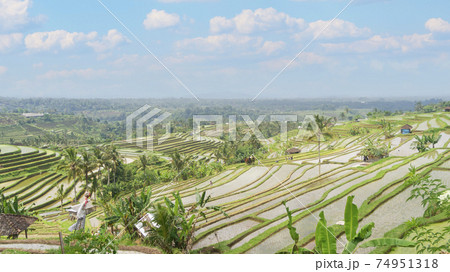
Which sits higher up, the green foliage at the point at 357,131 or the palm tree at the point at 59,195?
the green foliage at the point at 357,131

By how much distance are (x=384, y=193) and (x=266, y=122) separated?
2.90 meters

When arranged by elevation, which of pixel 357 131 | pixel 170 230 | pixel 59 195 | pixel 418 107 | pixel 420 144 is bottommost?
pixel 59 195

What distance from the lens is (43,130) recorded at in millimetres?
14547

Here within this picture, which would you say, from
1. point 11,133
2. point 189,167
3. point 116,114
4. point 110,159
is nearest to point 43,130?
point 11,133

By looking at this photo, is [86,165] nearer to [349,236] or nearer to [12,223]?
[12,223]

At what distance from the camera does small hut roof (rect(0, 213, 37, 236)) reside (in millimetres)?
5652

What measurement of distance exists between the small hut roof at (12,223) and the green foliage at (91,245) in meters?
1.65

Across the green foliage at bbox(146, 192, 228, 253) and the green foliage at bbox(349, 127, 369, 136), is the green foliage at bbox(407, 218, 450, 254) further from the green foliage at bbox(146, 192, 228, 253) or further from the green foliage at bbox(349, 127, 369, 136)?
the green foliage at bbox(146, 192, 228, 253)

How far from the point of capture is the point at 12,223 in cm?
574

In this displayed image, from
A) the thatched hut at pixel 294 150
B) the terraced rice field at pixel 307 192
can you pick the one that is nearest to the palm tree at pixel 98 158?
the terraced rice field at pixel 307 192
